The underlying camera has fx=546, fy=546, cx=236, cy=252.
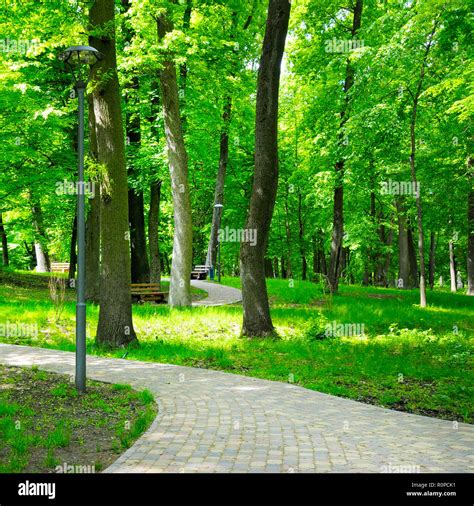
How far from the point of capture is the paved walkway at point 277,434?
16.7 ft

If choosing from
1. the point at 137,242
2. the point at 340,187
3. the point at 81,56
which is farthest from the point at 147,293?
the point at 81,56

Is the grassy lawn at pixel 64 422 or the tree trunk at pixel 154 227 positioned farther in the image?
the tree trunk at pixel 154 227

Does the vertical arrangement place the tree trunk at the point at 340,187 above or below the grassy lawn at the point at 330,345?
above

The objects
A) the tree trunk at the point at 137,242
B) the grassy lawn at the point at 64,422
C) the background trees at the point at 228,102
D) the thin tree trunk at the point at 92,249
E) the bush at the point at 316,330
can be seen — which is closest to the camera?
the grassy lawn at the point at 64,422

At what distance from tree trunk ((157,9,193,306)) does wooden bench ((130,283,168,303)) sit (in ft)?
7.32

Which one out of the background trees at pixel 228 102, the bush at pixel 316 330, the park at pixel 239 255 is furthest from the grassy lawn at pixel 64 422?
the bush at pixel 316 330

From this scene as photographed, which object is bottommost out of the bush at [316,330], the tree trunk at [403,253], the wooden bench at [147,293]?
the bush at [316,330]

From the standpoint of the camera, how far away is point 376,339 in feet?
42.0

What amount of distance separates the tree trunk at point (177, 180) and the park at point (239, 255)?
0.22ft

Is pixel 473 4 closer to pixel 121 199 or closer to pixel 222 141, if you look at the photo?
pixel 121 199

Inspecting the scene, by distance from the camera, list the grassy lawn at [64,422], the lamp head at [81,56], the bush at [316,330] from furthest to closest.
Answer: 1. the bush at [316,330]
2. the lamp head at [81,56]
3. the grassy lawn at [64,422]

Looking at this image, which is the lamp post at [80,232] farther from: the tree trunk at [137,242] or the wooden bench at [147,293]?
the tree trunk at [137,242]
